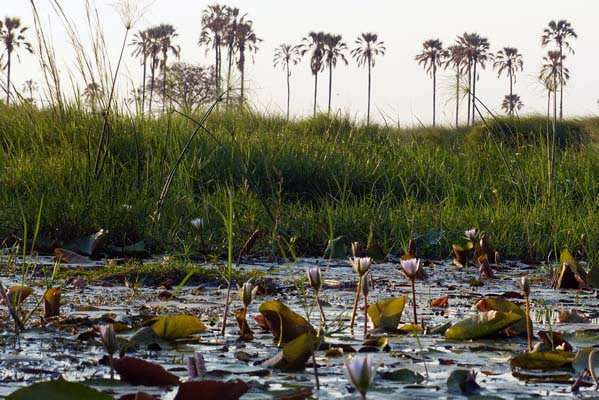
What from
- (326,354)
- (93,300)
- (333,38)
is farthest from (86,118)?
(333,38)

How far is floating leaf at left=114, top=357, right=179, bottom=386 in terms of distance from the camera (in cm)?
162

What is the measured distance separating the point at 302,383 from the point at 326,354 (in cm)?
28

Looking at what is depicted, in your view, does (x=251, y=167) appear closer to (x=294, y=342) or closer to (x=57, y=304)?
(x=57, y=304)

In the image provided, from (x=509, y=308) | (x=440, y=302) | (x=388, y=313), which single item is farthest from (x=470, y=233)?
(x=388, y=313)

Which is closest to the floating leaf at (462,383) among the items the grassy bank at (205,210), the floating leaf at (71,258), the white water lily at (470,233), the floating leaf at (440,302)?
the floating leaf at (440,302)

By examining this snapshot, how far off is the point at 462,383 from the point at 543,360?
1.01 ft

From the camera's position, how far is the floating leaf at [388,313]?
92.7 inches

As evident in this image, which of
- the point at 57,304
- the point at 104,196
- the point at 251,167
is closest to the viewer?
the point at 57,304

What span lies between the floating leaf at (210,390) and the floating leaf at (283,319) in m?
0.70

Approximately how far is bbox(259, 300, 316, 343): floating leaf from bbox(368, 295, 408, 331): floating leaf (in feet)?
1.12

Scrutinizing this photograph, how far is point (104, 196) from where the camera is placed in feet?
17.0

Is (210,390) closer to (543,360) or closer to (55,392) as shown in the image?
(55,392)

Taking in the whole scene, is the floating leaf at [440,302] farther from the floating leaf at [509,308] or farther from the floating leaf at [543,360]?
the floating leaf at [543,360]

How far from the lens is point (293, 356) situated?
71.7 inches
